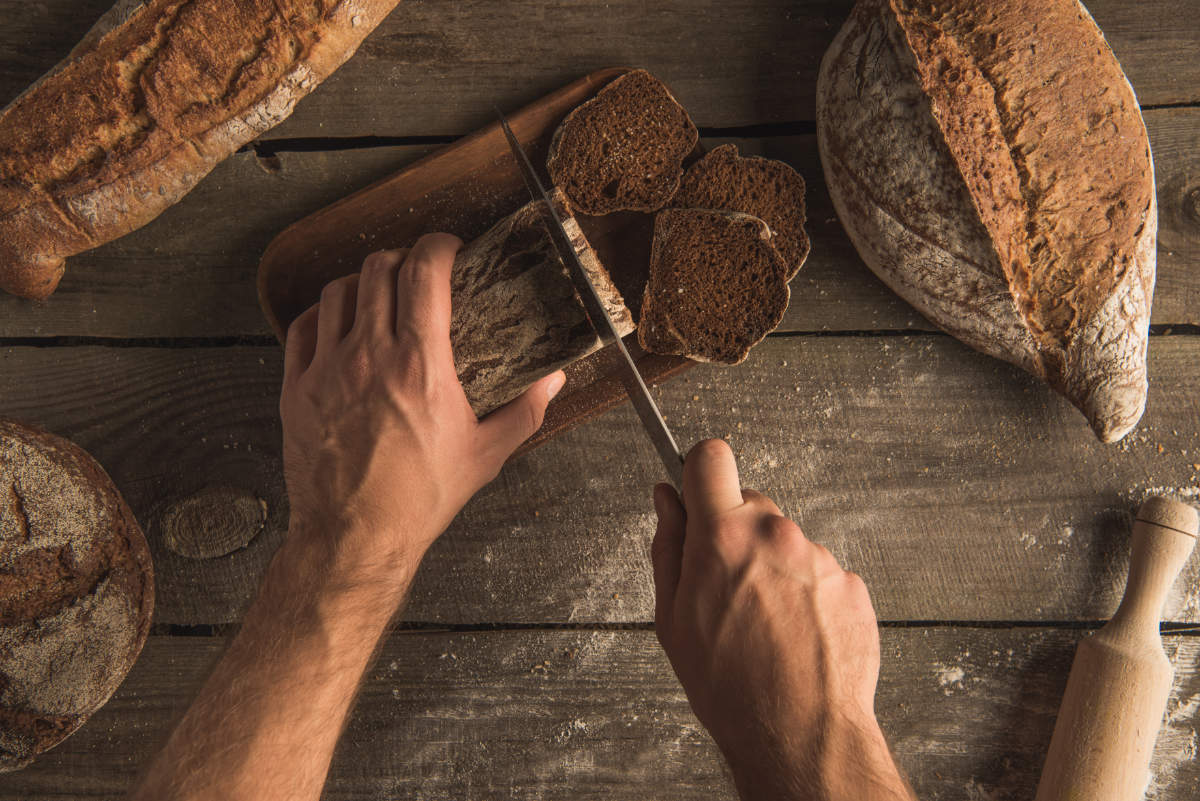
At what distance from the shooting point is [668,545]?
3.86 ft

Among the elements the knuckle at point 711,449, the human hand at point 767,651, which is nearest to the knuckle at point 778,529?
the human hand at point 767,651

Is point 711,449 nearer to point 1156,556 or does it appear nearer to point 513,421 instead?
point 513,421

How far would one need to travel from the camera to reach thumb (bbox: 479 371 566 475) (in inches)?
53.1

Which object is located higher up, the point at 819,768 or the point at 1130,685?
the point at 819,768

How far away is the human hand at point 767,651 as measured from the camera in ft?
3.58

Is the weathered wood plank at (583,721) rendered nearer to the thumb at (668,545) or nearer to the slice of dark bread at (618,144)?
the thumb at (668,545)

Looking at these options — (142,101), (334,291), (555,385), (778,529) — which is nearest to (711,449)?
(778,529)

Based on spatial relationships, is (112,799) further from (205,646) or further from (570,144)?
(570,144)

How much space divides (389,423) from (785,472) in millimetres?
865

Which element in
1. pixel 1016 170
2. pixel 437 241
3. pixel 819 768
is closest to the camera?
pixel 819 768

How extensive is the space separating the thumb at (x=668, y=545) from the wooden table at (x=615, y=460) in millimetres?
382

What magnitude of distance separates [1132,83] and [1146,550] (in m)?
0.99

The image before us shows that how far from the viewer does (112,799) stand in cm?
156

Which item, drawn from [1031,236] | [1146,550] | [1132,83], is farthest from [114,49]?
[1146,550]
